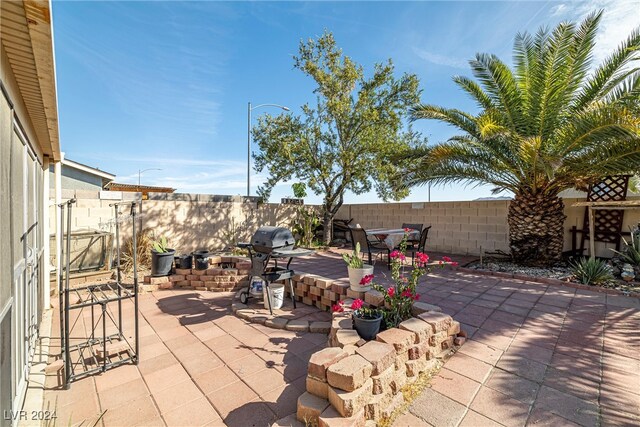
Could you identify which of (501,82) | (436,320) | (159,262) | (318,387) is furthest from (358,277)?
(501,82)

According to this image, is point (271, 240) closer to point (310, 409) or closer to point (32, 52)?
point (310, 409)

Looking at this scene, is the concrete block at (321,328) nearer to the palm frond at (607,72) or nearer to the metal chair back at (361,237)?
the metal chair back at (361,237)

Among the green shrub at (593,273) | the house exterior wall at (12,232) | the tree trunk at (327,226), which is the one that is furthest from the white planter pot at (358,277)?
the tree trunk at (327,226)

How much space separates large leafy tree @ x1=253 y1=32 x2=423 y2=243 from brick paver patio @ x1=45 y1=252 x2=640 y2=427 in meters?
5.69

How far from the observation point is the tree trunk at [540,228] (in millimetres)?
5949

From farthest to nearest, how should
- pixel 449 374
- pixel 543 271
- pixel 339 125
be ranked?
pixel 339 125 → pixel 543 271 → pixel 449 374

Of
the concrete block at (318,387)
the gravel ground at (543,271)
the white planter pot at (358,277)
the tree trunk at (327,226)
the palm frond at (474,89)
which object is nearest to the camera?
the concrete block at (318,387)

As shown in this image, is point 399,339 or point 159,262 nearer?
point 399,339

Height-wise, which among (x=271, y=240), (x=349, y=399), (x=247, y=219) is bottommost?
(x=349, y=399)

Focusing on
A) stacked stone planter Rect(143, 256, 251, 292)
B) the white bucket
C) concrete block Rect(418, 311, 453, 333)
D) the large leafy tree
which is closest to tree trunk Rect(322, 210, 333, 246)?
the large leafy tree

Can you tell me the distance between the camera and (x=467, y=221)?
809cm

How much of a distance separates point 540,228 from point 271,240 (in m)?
6.03

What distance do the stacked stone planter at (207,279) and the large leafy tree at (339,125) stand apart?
4226mm

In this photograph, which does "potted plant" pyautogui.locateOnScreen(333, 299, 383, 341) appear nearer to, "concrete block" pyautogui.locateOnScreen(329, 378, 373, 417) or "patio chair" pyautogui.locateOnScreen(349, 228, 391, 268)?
"concrete block" pyautogui.locateOnScreen(329, 378, 373, 417)
